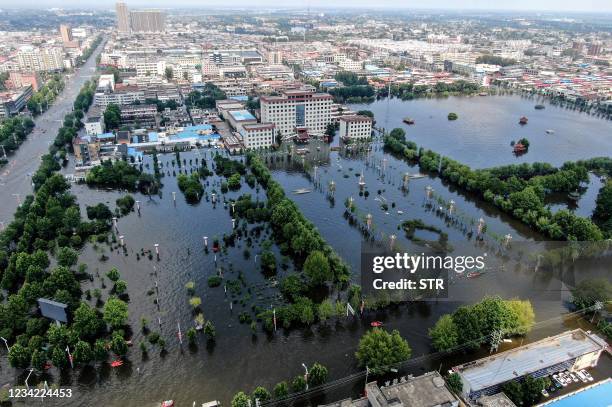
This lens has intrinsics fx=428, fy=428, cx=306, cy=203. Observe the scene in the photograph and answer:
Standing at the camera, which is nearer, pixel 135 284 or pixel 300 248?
pixel 135 284

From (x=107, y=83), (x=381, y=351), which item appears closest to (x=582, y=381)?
(x=381, y=351)

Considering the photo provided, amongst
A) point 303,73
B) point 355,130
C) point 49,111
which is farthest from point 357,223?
point 303,73

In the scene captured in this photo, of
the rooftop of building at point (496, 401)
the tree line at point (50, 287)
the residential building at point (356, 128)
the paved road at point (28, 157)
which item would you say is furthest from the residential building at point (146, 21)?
the rooftop of building at point (496, 401)

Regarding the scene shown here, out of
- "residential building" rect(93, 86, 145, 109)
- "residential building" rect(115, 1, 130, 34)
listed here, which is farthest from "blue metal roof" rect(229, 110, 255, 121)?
"residential building" rect(115, 1, 130, 34)

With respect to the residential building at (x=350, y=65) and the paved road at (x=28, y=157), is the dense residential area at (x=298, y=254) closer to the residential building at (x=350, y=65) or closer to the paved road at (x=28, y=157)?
the paved road at (x=28, y=157)

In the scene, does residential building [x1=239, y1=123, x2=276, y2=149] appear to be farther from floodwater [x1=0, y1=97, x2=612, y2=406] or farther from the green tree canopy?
the green tree canopy

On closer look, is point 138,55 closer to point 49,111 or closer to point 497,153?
point 49,111
